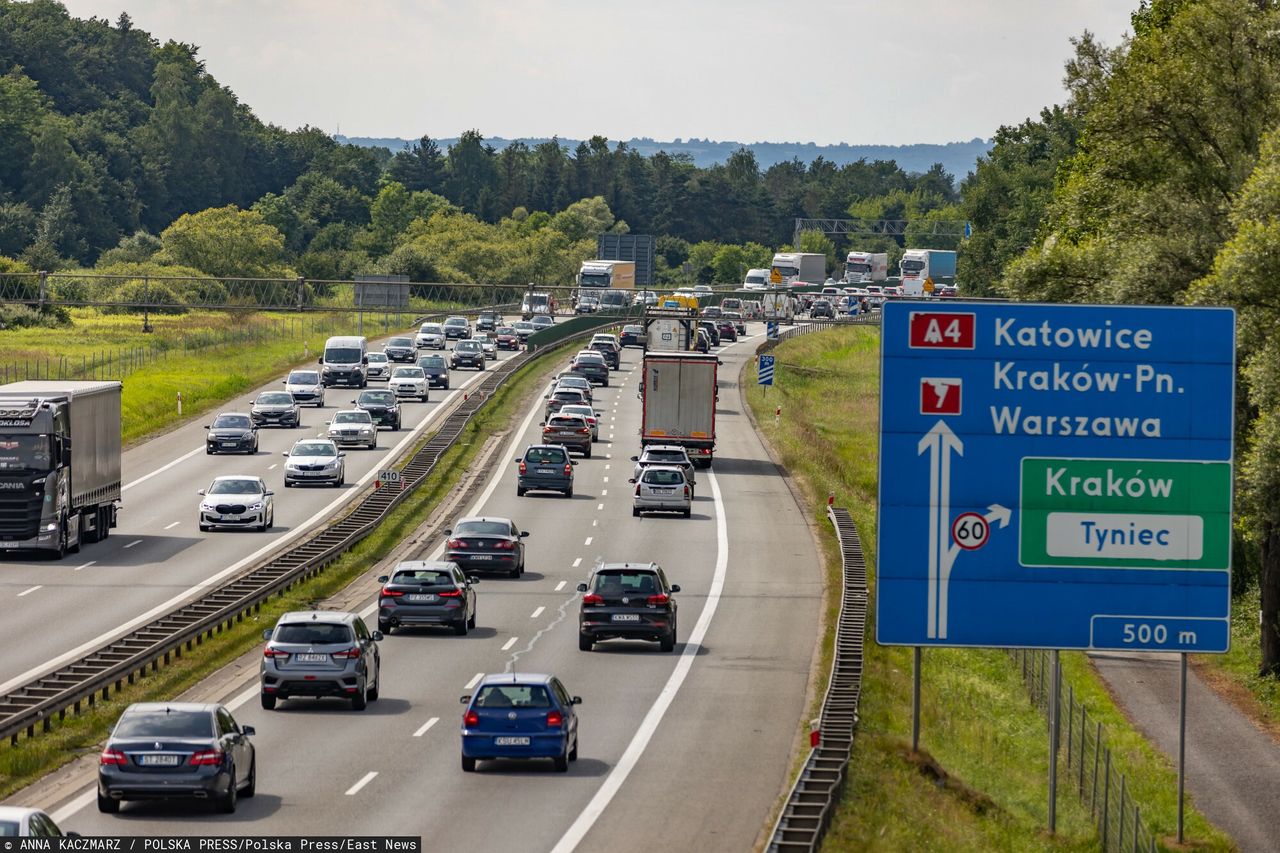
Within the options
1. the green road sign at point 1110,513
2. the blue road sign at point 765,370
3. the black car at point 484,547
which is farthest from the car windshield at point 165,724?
the blue road sign at point 765,370

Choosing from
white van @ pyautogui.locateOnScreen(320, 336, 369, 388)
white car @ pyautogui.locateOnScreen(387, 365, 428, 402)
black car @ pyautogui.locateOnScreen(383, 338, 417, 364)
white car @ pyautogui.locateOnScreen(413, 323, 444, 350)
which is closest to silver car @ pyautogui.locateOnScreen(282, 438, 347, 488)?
white car @ pyautogui.locateOnScreen(387, 365, 428, 402)

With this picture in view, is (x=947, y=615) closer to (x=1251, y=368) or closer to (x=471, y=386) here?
(x=1251, y=368)

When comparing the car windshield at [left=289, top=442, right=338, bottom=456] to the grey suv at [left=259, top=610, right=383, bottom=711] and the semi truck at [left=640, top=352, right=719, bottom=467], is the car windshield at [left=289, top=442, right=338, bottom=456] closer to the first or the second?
the semi truck at [left=640, top=352, right=719, bottom=467]

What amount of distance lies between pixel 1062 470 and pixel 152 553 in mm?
33000

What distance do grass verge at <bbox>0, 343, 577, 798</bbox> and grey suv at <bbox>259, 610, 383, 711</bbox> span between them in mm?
2302

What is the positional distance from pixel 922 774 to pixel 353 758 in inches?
310

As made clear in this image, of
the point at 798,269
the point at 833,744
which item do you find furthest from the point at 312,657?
the point at 798,269

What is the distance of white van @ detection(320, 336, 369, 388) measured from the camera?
339ft

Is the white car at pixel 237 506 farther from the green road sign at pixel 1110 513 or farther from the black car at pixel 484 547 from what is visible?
the green road sign at pixel 1110 513

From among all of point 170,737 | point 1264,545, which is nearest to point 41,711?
point 170,737

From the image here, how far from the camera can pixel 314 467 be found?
223ft

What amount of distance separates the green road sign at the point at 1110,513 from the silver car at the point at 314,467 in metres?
45.0

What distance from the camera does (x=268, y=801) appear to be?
25328mm

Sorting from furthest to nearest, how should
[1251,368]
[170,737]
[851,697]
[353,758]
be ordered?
1. [1251,368]
2. [851,697]
3. [353,758]
4. [170,737]
